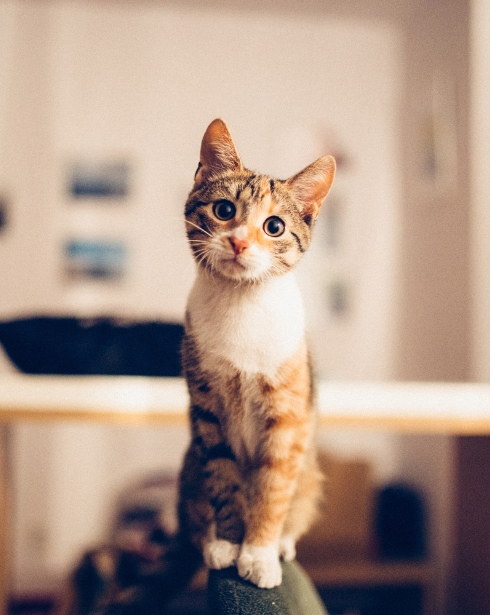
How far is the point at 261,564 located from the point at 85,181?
2.17 meters

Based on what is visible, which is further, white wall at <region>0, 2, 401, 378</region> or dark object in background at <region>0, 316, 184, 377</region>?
white wall at <region>0, 2, 401, 378</region>

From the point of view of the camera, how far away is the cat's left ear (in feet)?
1.50

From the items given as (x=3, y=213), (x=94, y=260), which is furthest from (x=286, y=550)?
(x=3, y=213)

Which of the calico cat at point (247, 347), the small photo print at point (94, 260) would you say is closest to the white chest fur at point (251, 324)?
the calico cat at point (247, 347)

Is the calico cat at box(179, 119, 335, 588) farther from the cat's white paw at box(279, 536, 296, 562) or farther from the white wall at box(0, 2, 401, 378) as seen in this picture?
the white wall at box(0, 2, 401, 378)

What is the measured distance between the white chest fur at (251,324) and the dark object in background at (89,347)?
0.88 feet

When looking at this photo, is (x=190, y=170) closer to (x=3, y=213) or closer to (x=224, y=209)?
(x=3, y=213)

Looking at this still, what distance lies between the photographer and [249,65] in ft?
7.84

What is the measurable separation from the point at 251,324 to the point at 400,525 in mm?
2024

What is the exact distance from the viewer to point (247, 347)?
485 millimetres

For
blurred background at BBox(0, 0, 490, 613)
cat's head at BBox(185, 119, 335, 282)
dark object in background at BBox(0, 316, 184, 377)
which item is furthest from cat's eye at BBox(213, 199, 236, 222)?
blurred background at BBox(0, 0, 490, 613)

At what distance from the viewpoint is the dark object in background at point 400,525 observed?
2148mm

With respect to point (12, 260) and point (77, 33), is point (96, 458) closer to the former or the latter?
point (12, 260)

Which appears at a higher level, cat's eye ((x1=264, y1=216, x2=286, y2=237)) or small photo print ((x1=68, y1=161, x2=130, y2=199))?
small photo print ((x1=68, y1=161, x2=130, y2=199))
